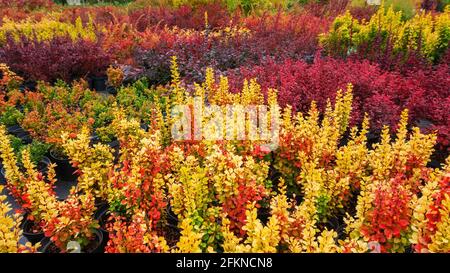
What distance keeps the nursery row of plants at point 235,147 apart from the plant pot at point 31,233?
13mm

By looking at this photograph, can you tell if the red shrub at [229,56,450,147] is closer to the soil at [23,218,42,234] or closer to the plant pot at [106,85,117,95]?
the plant pot at [106,85,117,95]

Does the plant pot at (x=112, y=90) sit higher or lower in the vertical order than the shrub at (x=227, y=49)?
lower

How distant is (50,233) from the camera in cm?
285

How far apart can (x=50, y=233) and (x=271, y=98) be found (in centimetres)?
264

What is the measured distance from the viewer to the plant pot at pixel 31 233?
3.34 m

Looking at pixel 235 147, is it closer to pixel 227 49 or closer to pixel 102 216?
pixel 102 216

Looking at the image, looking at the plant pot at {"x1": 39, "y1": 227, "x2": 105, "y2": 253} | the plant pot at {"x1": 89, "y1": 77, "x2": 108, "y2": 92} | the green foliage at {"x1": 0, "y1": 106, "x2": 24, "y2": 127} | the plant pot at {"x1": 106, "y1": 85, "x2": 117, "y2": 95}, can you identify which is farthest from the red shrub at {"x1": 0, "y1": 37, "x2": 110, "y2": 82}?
the plant pot at {"x1": 39, "y1": 227, "x2": 105, "y2": 253}

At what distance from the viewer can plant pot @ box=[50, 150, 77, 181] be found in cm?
464

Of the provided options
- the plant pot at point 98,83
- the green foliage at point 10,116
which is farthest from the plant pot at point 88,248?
the plant pot at point 98,83

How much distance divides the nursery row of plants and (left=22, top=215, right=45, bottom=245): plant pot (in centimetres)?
1

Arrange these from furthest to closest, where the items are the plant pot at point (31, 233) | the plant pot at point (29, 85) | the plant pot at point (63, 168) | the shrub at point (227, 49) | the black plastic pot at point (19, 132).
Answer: the plant pot at point (29, 85)
the shrub at point (227, 49)
the black plastic pot at point (19, 132)
the plant pot at point (63, 168)
the plant pot at point (31, 233)

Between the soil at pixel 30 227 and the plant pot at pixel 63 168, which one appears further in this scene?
the plant pot at pixel 63 168

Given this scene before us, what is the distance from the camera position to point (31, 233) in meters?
3.38

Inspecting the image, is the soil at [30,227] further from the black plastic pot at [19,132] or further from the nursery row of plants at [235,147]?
the black plastic pot at [19,132]
